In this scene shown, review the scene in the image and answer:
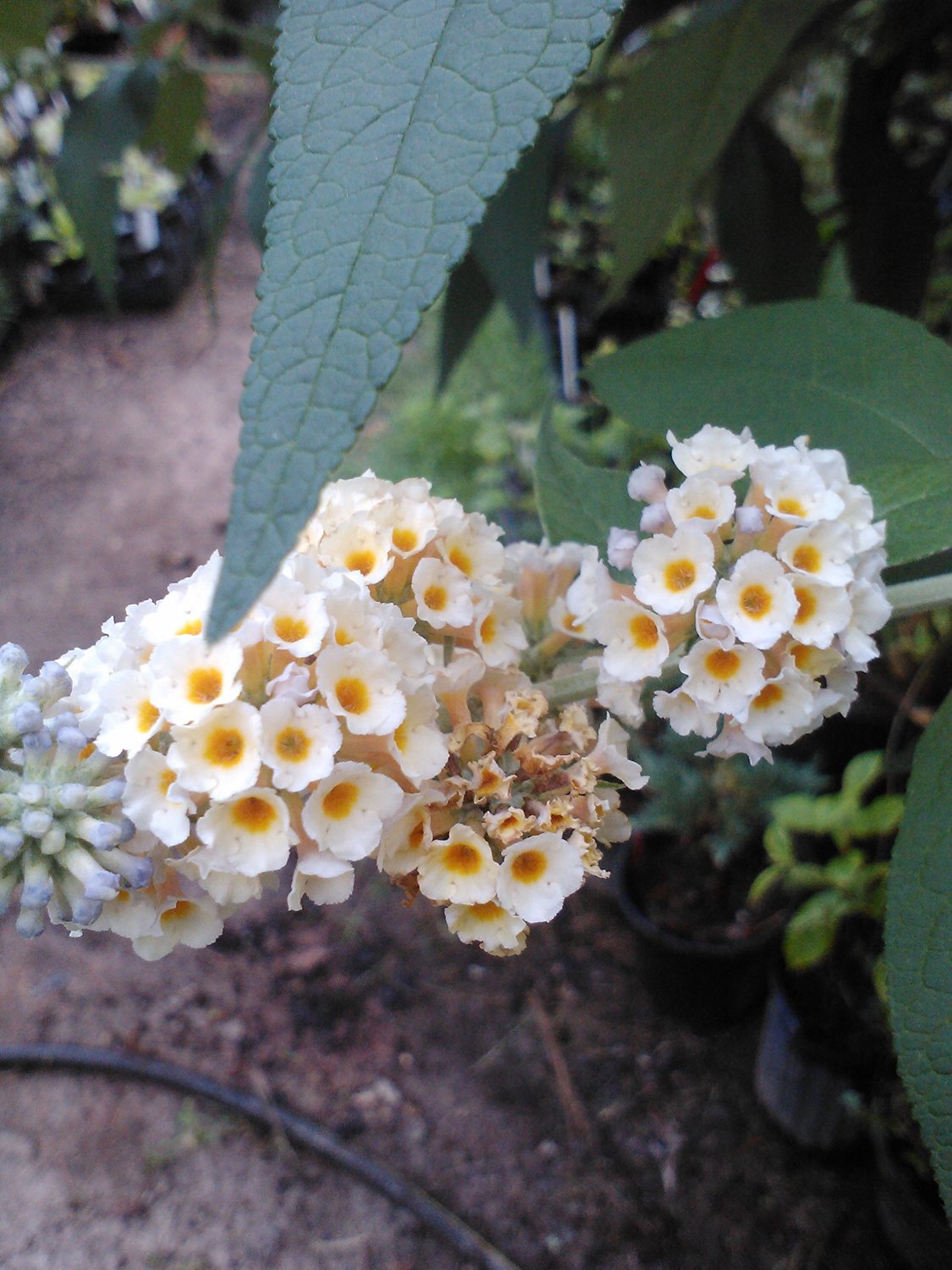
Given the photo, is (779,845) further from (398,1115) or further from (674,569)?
(674,569)

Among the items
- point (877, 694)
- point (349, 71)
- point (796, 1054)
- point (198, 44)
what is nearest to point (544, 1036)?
point (796, 1054)

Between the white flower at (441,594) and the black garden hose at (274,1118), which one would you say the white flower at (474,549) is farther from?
the black garden hose at (274,1118)

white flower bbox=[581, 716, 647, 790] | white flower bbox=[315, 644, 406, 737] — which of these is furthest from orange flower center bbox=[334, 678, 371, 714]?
white flower bbox=[581, 716, 647, 790]

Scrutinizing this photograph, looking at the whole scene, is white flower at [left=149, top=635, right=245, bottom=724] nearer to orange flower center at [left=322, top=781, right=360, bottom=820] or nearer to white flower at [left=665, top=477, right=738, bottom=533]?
orange flower center at [left=322, top=781, right=360, bottom=820]

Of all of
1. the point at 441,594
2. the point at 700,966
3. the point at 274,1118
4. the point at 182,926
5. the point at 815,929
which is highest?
the point at 441,594

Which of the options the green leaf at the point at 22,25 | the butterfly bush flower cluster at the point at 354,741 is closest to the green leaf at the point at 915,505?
the butterfly bush flower cluster at the point at 354,741

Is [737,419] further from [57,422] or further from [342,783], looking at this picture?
[57,422]

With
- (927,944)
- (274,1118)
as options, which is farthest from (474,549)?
(274,1118)
